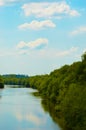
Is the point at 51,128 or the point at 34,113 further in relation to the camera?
the point at 34,113

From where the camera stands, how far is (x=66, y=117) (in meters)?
37.9

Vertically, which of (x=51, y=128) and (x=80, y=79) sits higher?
(x=80, y=79)

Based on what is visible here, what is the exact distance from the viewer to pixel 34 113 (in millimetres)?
56000

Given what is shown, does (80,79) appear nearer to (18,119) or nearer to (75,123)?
(18,119)

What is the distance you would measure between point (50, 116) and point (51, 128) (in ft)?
35.2

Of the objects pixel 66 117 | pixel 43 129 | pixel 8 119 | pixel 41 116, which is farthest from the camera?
pixel 41 116

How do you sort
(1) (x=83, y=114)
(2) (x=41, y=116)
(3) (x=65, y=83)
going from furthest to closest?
1. (3) (x=65, y=83)
2. (2) (x=41, y=116)
3. (1) (x=83, y=114)

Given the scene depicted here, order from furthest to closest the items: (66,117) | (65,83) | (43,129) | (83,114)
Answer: (65,83)
(43,129)
(66,117)
(83,114)

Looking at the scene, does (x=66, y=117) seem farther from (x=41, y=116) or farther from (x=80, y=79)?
(x=80, y=79)

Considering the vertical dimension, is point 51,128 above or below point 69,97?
below

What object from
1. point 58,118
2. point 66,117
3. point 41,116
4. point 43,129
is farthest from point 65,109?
point 41,116

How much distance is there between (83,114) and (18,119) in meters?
15.9

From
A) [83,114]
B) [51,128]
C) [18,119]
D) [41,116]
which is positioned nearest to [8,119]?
[18,119]

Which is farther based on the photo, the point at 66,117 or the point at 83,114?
the point at 66,117
